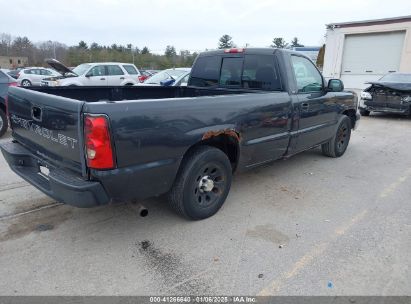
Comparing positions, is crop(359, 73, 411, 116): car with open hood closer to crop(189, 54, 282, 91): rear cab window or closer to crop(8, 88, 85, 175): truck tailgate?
crop(189, 54, 282, 91): rear cab window

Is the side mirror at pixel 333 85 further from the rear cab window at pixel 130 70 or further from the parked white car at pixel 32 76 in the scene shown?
the parked white car at pixel 32 76

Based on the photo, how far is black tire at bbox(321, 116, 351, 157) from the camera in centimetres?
611

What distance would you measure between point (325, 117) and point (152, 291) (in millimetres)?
3964

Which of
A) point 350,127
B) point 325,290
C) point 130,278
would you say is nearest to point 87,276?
point 130,278

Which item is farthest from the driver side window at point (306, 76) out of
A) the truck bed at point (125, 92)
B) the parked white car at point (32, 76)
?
the parked white car at point (32, 76)

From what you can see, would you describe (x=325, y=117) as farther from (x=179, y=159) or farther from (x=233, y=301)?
(x=233, y=301)

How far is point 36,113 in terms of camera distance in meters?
3.12

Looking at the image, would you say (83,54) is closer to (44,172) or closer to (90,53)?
(90,53)

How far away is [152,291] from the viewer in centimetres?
259

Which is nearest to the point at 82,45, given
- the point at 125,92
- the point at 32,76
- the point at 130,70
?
the point at 32,76

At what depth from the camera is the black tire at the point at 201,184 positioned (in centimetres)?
336

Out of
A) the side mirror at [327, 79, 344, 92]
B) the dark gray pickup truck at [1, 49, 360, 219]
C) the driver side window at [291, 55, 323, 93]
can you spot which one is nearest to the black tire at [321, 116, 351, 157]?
the dark gray pickup truck at [1, 49, 360, 219]

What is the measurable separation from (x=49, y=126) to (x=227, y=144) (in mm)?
1901

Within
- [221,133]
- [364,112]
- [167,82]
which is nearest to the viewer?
[221,133]
